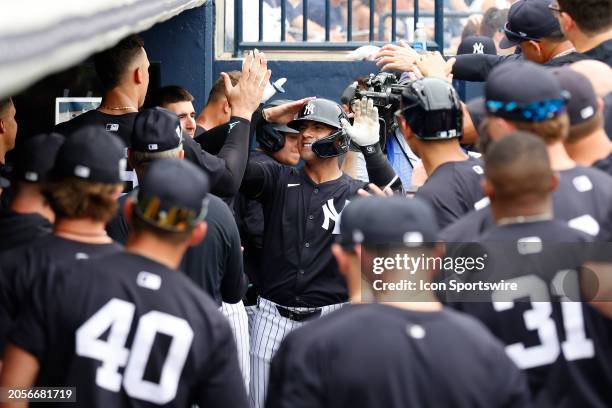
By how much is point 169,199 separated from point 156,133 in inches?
50.6

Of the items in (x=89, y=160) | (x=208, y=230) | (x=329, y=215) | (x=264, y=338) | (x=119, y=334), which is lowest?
(x=264, y=338)

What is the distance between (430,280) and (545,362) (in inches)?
20.4

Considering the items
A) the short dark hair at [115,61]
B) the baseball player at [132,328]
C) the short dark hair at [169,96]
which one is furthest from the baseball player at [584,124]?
the short dark hair at [169,96]

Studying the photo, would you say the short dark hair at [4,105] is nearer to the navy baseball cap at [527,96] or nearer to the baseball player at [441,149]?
the baseball player at [441,149]

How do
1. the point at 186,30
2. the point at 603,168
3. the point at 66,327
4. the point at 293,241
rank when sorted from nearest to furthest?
the point at 66,327, the point at 603,168, the point at 293,241, the point at 186,30

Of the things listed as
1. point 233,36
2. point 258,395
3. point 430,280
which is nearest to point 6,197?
point 258,395

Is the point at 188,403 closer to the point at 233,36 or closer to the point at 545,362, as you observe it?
the point at 545,362

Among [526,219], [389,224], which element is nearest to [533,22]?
[526,219]

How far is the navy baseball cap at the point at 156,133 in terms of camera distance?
14.2 feet

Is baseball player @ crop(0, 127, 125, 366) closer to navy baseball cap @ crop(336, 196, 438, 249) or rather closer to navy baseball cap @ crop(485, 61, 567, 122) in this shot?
navy baseball cap @ crop(336, 196, 438, 249)

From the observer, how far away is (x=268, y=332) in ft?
18.1

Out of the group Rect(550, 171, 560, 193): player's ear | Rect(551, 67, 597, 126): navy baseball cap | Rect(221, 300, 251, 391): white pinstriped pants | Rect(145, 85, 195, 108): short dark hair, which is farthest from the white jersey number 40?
Rect(145, 85, 195, 108): short dark hair

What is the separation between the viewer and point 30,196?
3787 mm

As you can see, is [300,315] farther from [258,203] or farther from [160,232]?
[160,232]
